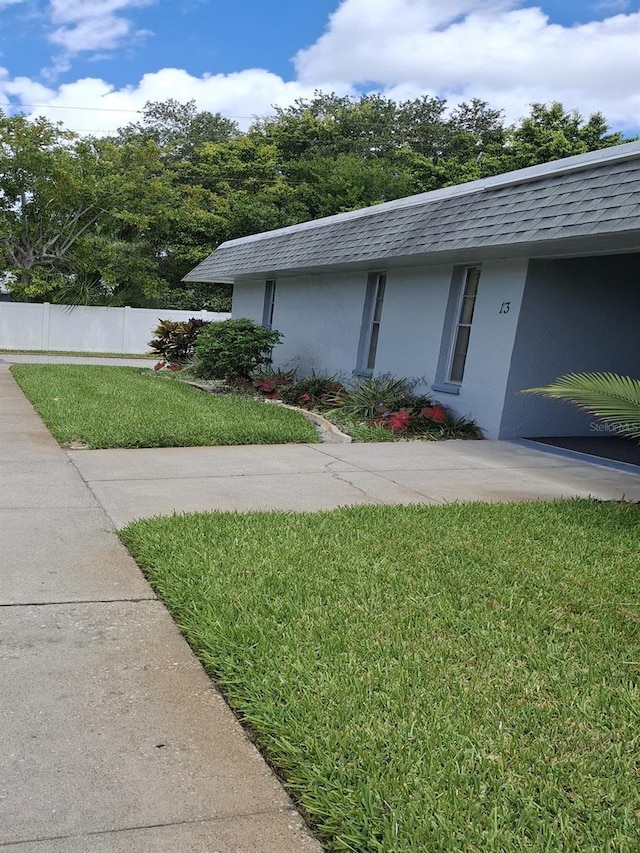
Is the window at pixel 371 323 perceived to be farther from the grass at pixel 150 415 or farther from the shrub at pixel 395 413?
the grass at pixel 150 415

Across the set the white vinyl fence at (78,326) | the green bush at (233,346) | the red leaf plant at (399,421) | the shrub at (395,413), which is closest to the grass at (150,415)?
the green bush at (233,346)

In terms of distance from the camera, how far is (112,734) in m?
3.09

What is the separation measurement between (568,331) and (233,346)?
6561 millimetres

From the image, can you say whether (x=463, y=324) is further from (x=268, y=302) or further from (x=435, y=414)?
(x=268, y=302)

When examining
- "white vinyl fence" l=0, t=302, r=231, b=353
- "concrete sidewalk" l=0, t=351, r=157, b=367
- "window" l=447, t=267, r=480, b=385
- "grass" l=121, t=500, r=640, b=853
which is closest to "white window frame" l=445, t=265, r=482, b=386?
"window" l=447, t=267, r=480, b=385

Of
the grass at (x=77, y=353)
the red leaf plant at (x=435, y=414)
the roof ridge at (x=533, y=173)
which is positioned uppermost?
the roof ridge at (x=533, y=173)

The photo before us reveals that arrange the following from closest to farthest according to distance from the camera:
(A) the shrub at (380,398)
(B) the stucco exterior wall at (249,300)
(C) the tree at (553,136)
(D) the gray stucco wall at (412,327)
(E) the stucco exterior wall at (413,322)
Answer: (D) the gray stucco wall at (412,327)
(A) the shrub at (380,398)
(E) the stucco exterior wall at (413,322)
(B) the stucco exterior wall at (249,300)
(C) the tree at (553,136)

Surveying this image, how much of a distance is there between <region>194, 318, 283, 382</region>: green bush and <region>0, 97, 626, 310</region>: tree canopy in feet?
47.4

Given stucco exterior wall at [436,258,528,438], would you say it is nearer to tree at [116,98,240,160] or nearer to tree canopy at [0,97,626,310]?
tree canopy at [0,97,626,310]

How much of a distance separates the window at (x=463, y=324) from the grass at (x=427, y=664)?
6.14 m

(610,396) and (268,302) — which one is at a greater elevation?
(268,302)

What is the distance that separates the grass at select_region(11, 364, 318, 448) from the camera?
9.63 metres

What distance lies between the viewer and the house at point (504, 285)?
8952mm

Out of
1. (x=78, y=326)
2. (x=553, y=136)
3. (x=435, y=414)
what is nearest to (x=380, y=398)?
(x=435, y=414)
